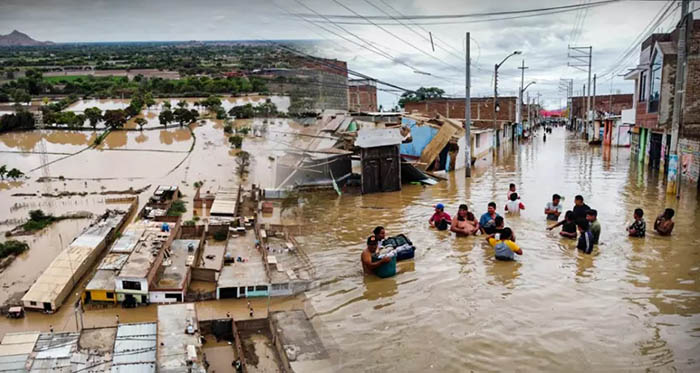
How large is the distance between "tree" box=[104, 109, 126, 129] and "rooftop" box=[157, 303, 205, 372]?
46.3 meters

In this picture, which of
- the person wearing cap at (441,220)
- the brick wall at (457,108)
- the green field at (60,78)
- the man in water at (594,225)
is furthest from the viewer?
the green field at (60,78)

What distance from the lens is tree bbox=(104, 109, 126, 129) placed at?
52469mm

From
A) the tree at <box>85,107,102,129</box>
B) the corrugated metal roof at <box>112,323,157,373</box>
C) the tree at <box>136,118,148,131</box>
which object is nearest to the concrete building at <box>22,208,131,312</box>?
the corrugated metal roof at <box>112,323,157,373</box>

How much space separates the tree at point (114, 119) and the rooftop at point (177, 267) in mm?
38981

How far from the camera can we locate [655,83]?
21266 millimetres

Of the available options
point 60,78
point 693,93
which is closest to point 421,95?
point 693,93

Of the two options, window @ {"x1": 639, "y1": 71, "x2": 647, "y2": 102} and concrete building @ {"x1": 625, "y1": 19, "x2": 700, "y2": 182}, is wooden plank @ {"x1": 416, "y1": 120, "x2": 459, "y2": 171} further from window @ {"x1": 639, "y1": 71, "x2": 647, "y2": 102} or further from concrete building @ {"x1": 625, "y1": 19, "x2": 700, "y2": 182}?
window @ {"x1": 639, "y1": 71, "x2": 647, "y2": 102}

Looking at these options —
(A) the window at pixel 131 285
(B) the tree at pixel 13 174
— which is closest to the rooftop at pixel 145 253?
(A) the window at pixel 131 285

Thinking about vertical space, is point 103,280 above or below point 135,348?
below

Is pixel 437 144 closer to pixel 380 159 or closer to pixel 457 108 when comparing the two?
pixel 380 159

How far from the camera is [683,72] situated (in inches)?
501

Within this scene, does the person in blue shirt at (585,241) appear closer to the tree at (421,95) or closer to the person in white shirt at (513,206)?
the person in white shirt at (513,206)

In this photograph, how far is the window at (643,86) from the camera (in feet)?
76.1

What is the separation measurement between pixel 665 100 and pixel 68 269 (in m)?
22.5
